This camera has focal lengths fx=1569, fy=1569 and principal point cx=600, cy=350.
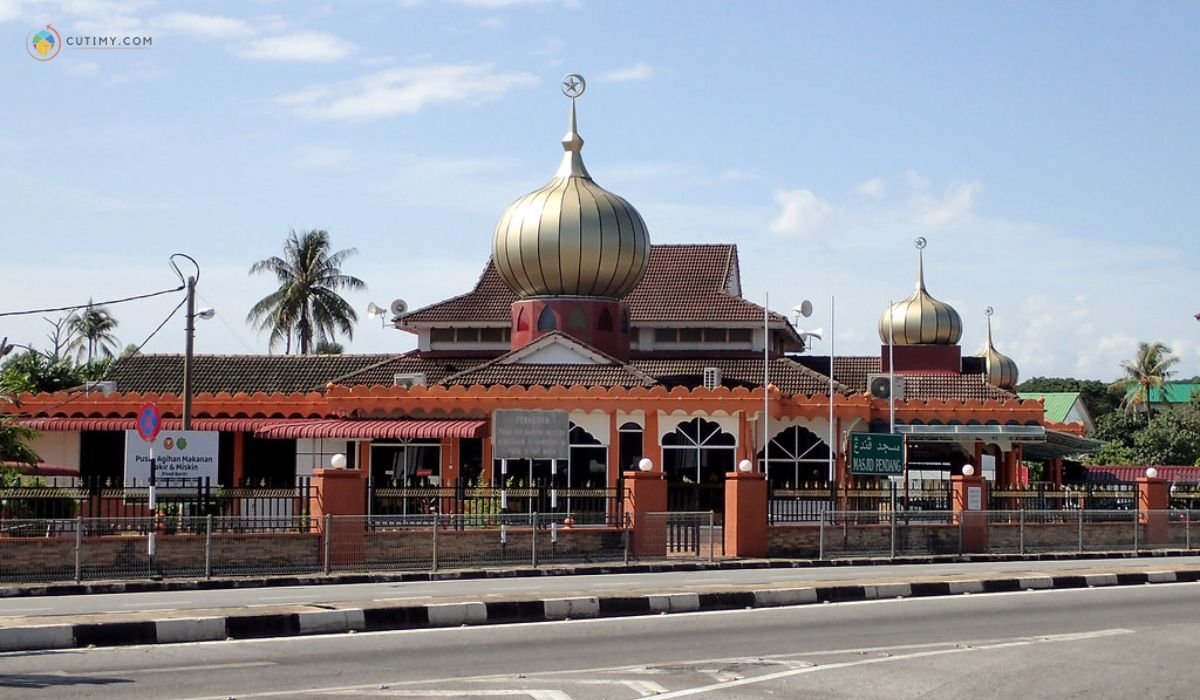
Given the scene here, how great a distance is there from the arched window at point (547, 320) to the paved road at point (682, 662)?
25892 millimetres

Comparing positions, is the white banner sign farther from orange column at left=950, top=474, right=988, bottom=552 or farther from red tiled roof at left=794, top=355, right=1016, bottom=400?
red tiled roof at left=794, top=355, right=1016, bottom=400

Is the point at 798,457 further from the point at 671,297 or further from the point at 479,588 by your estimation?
the point at 479,588

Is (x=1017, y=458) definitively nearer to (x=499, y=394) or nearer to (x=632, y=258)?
(x=632, y=258)

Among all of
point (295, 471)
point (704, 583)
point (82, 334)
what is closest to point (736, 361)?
point (295, 471)

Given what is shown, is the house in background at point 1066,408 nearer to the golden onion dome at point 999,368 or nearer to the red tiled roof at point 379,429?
the golden onion dome at point 999,368

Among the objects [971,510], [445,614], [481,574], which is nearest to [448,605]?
[445,614]

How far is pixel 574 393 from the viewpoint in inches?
1499

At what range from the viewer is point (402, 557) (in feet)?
83.8

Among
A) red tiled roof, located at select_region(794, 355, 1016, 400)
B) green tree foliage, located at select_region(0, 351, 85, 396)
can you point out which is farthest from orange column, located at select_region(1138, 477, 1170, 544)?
green tree foliage, located at select_region(0, 351, 85, 396)

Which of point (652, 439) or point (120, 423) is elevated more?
point (120, 423)

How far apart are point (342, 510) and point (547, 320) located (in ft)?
58.0

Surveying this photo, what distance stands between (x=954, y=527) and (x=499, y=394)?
40.0ft

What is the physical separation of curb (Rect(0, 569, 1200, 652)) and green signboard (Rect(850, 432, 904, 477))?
31.0 ft

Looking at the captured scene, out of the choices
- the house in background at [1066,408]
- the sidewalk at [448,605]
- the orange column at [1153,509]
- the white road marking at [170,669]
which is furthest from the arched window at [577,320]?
the house in background at [1066,408]
